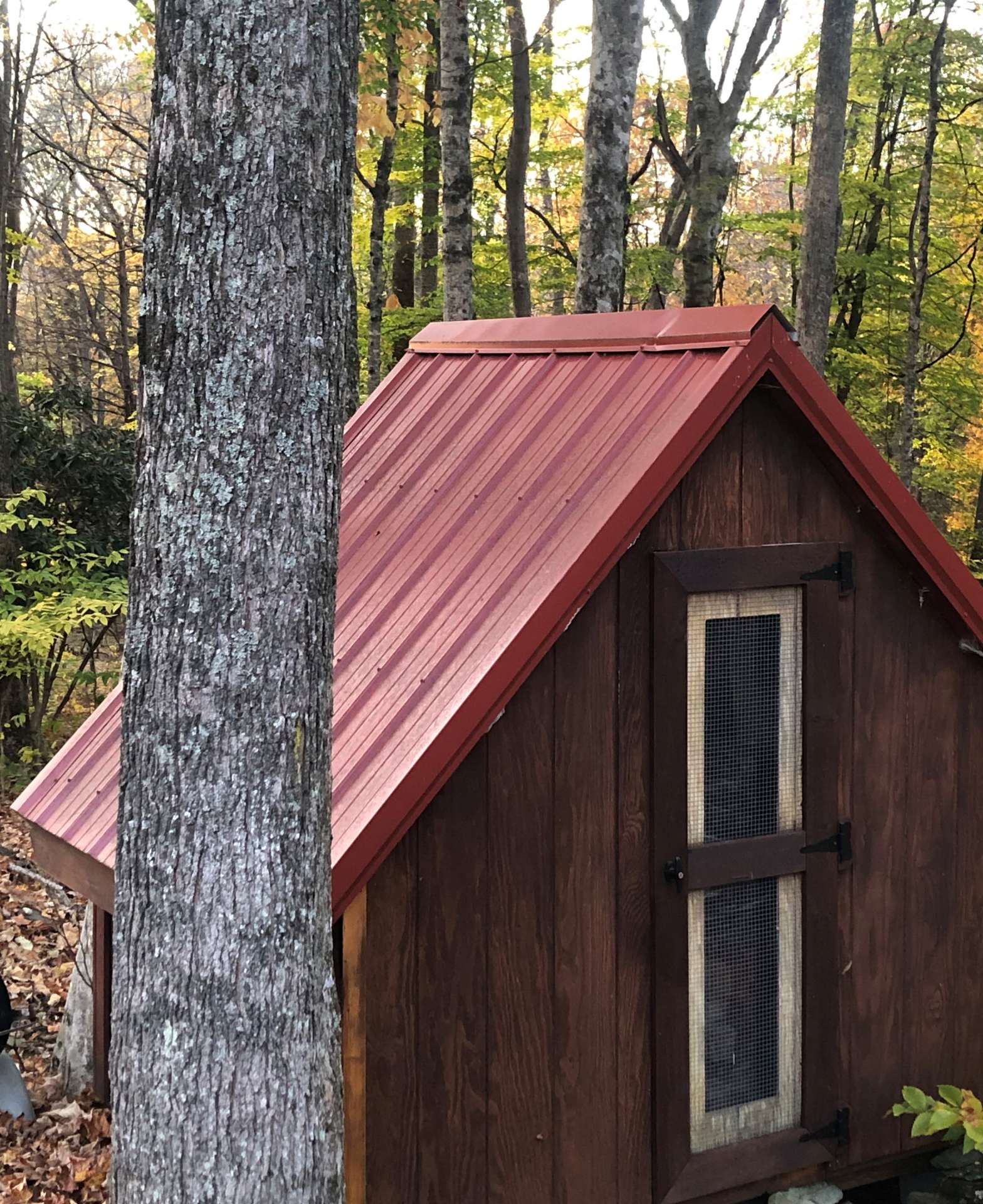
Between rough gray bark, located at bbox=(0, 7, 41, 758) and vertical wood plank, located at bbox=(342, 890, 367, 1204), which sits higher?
rough gray bark, located at bbox=(0, 7, 41, 758)

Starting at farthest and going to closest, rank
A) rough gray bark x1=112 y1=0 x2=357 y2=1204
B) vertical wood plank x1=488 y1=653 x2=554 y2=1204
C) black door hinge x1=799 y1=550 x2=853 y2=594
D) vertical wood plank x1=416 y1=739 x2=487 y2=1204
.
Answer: black door hinge x1=799 y1=550 x2=853 y2=594 < vertical wood plank x1=488 y1=653 x2=554 y2=1204 < vertical wood plank x1=416 y1=739 x2=487 y2=1204 < rough gray bark x1=112 y1=0 x2=357 y2=1204

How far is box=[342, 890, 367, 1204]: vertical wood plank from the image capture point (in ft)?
13.7

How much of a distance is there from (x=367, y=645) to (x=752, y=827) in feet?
5.29

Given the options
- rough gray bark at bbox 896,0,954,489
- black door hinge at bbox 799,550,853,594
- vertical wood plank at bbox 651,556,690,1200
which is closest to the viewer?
vertical wood plank at bbox 651,556,690,1200

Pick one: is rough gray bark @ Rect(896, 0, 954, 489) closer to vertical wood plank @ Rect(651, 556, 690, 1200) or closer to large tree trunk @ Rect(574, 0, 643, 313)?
large tree trunk @ Rect(574, 0, 643, 313)

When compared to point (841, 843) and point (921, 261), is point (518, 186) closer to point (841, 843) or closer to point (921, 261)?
point (921, 261)

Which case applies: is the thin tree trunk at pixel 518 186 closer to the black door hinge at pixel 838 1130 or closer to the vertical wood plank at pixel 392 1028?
the black door hinge at pixel 838 1130

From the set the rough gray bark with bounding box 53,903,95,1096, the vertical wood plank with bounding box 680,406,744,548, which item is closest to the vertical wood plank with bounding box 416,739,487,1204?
the vertical wood plank with bounding box 680,406,744,548

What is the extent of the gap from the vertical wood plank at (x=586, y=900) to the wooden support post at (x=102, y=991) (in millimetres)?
2193

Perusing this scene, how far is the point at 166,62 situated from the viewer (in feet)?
10.4

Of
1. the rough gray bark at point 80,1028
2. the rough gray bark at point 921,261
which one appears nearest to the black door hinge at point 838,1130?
the rough gray bark at point 80,1028

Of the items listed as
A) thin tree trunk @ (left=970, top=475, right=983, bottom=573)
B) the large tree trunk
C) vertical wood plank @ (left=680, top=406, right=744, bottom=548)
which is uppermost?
the large tree trunk

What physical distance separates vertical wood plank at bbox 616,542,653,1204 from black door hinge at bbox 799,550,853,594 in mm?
743

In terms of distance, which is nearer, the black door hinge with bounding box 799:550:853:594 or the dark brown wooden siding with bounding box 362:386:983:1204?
the dark brown wooden siding with bounding box 362:386:983:1204
